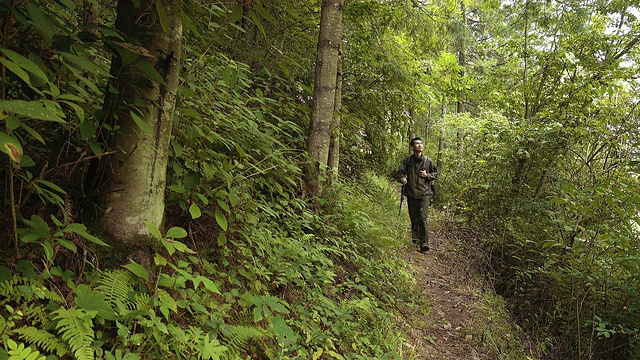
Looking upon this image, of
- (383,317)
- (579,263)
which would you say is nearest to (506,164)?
(579,263)

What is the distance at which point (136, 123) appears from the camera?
2.04m

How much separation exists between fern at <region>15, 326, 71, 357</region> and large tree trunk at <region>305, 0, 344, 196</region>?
3.44 metres

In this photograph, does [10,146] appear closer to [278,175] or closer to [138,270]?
[138,270]

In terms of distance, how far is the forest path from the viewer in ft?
14.9

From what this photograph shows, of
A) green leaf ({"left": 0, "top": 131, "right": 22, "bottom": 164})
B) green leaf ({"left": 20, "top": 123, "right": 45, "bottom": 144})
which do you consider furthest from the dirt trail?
green leaf ({"left": 0, "top": 131, "right": 22, "bottom": 164})

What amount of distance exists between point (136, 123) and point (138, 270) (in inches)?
31.7

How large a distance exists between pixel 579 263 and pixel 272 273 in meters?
5.00

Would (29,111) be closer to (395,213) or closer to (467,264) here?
(467,264)

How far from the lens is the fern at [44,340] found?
1581 mm

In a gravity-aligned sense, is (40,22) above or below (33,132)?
above

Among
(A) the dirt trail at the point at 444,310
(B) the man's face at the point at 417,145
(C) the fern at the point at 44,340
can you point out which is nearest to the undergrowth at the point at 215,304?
(C) the fern at the point at 44,340

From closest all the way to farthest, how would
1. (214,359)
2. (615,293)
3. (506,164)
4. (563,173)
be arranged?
(214,359) → (615,293) → (563,173) → (506,164)

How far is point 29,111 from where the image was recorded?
1250mm

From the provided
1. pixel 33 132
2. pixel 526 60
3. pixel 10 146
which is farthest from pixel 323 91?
pixel 526 60
